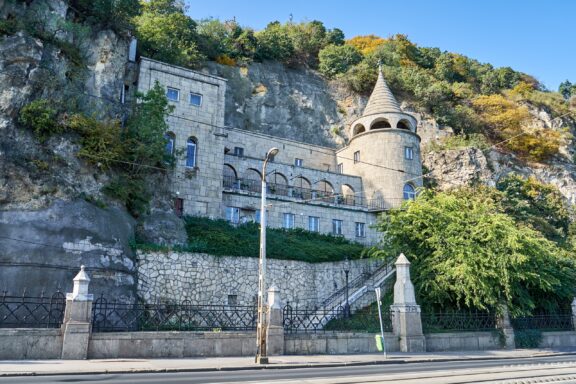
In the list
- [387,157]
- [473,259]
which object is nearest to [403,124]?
[387,157]

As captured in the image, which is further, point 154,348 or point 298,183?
point 298,183

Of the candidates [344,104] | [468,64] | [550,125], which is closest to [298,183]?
[344,104]

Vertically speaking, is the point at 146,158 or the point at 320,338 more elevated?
the point at 146,158

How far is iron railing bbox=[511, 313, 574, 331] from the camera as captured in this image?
24672mm

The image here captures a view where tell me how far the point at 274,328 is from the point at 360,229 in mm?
20330

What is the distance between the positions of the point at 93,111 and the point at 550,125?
189ft

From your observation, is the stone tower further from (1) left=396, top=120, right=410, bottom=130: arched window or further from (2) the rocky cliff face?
(2) the rocky cliff face

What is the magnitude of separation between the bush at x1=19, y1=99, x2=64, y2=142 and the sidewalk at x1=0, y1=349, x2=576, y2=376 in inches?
511

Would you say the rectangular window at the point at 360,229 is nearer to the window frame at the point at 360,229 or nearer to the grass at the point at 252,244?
the window frame at the point at 360,229

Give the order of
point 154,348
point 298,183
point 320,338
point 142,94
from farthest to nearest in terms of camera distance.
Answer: point 298,183
point 142,94
point 320,338
point 154,348

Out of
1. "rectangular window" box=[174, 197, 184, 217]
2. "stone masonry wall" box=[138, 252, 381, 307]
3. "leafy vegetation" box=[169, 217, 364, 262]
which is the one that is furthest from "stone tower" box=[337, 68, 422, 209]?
"rectangular window" box=[174, 197, 184, 217]

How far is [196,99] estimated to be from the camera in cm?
3266

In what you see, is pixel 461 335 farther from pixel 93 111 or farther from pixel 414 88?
pixel 414 88

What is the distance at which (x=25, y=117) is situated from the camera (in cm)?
2266
